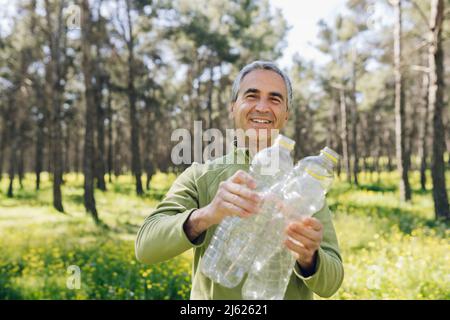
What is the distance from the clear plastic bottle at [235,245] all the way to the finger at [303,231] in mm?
222

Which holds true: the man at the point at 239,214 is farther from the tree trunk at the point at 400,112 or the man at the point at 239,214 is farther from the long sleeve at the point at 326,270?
the tree trunk at the point at 400,112

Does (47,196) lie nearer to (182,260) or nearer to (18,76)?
(18,76)

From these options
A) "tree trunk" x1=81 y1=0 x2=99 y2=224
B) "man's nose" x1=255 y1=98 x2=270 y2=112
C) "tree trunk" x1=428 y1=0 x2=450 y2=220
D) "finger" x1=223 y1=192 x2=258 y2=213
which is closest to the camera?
"finger" x1=223 y1=192 x2=258 y2=213

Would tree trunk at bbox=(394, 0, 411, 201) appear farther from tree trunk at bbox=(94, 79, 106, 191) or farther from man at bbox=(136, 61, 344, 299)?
man at bbox=(136, 61, 344, 299)

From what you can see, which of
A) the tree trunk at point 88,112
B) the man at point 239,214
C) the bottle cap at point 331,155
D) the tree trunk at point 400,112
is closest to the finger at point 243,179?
the man at point 239,214

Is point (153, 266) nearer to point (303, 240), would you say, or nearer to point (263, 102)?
point (263, 102)

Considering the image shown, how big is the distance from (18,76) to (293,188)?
1022 inches

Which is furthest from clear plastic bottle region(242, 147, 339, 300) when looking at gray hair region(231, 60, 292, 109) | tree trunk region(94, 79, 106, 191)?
tree trunk region(94, 79, 106, 191)

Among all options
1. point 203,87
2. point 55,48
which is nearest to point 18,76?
point 55,48

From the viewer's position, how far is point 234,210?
126 cm

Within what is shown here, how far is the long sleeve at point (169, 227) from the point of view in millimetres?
1451

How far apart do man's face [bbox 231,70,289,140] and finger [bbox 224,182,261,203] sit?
0.48 m

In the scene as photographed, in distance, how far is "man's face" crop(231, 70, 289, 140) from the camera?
1715 millimetres
